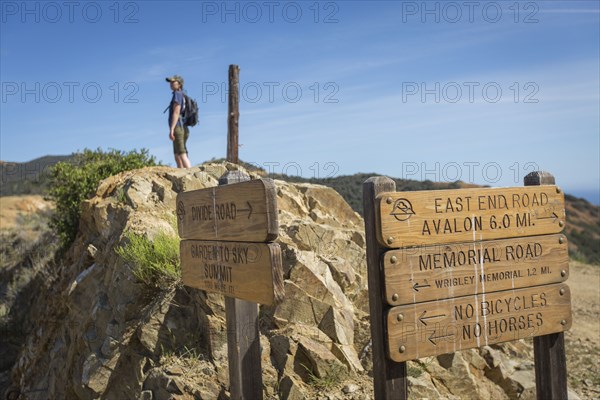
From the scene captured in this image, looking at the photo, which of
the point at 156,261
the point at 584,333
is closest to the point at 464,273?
the point at 156,261

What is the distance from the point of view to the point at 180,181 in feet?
27.7

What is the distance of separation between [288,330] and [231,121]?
8644 millimetres

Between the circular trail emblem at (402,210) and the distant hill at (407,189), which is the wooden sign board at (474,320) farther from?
the distant hill at (407,189)

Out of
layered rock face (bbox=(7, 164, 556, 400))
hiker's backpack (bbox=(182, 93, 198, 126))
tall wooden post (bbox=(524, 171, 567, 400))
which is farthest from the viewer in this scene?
hiker's backpack (bbox=(182, 93, 198, 126))

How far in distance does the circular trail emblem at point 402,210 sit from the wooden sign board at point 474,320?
0.52 m

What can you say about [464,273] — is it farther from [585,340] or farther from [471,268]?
[585,340]

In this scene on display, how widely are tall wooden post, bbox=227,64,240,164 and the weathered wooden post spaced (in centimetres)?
853

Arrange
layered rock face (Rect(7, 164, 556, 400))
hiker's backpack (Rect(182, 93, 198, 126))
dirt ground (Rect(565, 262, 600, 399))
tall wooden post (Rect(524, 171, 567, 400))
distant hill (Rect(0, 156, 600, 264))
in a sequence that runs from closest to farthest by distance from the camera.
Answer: tall wooden post (Rect(524, 171, 567, 400)) → layered rock face (Rect(7, 164, 556, 400)) → dirt ground (Rect(565, 262, 600, 399)) → hiker's backpack (Rect(182, 93, 198, 126)) → distant hill (Rect(0, 156, 600, 264))

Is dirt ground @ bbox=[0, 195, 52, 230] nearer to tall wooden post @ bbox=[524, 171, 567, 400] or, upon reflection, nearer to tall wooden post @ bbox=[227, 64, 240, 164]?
tall wooden post @ bbox=[227, 64, 240, 164]

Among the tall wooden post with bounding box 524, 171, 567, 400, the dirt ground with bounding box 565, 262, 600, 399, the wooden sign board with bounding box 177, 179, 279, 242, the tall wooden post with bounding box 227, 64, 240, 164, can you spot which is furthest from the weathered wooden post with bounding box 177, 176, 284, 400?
the tall wooden post with bounding box 227, 64, 240, 164

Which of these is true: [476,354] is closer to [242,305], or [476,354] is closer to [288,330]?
[288,330]

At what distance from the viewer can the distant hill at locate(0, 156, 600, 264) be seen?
22266 millimetres

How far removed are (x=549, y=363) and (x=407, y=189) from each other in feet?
67.8

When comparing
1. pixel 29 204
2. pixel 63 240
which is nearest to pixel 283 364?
pixel 63 240
